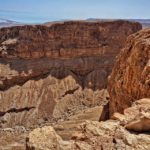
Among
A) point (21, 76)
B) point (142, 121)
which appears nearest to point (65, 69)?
point (21, 76)

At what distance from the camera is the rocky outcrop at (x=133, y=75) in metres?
15.1

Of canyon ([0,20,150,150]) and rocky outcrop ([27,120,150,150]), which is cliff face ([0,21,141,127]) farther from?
rocky outcrop ([27,120,150,150])

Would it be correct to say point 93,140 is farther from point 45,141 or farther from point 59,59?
point 59,59

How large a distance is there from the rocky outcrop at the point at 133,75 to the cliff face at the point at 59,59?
46.1 metres

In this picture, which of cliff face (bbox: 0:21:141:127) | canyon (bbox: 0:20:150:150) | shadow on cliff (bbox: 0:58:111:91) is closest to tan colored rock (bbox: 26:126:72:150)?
canyon (bbox: 0:20:150:150)

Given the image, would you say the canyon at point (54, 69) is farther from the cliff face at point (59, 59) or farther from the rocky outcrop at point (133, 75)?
the rocky outcrop at point (133, 75)

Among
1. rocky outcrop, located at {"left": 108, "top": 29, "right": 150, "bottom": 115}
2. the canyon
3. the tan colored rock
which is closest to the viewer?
the tan colored rock

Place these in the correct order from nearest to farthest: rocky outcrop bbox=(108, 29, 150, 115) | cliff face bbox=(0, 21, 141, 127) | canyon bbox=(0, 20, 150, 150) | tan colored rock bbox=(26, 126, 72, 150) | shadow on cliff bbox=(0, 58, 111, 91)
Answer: tan colored rock bbox=(26, 126, 72, 150), rocky outcrop bbox=(108, 29, 150, 115), canyon bbox=(0, 20, 150, 150), cliff face bbox=(0, 21, 141, 127), shadow on cliff bbox=(0, 58, 111, 91)

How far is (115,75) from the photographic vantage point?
803 inches

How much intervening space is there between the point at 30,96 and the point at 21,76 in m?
4.20

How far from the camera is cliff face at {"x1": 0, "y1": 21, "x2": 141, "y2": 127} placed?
66406 mm

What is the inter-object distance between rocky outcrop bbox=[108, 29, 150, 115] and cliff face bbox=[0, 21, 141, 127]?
46095 millimetres

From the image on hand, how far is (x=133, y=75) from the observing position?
16.8 metres

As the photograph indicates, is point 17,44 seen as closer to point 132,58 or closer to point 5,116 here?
point 5,116
